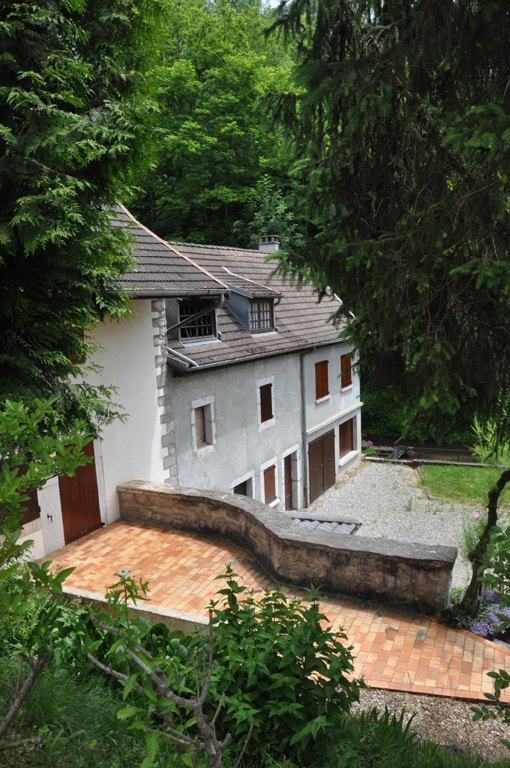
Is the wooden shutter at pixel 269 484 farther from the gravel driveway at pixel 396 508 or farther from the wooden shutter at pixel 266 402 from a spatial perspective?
the gravel driveway at pixel 396 508

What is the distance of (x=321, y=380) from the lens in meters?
19.7

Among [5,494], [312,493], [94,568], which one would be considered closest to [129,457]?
[94,568]

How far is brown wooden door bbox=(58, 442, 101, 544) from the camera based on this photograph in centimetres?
941

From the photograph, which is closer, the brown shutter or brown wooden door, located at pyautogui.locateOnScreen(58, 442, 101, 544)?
brown wooden door, located at pyautogui.locateOnScreen(58, 442, 101, 544)

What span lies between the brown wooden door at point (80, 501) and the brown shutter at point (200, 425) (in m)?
3.56

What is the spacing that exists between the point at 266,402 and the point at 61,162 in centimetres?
1144

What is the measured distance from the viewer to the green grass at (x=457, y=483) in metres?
18.9

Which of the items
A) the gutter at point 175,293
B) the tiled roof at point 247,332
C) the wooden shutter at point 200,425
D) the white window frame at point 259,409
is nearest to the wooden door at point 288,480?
the white window frame at point 259,409

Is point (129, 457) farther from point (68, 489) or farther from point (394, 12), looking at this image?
point (394, 12)

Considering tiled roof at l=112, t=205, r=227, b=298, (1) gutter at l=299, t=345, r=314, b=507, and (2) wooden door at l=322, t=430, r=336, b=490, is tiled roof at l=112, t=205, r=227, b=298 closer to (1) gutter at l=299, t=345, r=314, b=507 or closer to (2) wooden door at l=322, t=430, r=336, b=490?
(1) gutter at l=299, t=345, r=314, b=507

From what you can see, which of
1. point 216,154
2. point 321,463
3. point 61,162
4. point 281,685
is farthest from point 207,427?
point 216,154

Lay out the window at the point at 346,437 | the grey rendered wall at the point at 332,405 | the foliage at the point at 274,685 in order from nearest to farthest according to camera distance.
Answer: the foliage at the point at 274,685 → the grey rendered wall at the point at 332,405 → the window at the point at 346,437

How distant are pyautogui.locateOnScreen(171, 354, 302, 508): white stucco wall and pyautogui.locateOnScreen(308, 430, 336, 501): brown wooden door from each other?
0.96 metres

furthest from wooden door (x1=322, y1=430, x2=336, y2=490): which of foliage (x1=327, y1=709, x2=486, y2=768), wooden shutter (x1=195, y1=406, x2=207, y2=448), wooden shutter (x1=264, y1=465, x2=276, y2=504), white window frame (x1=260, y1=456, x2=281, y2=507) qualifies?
foliage (x1=327, y1=709, x2=486, y2=768)
